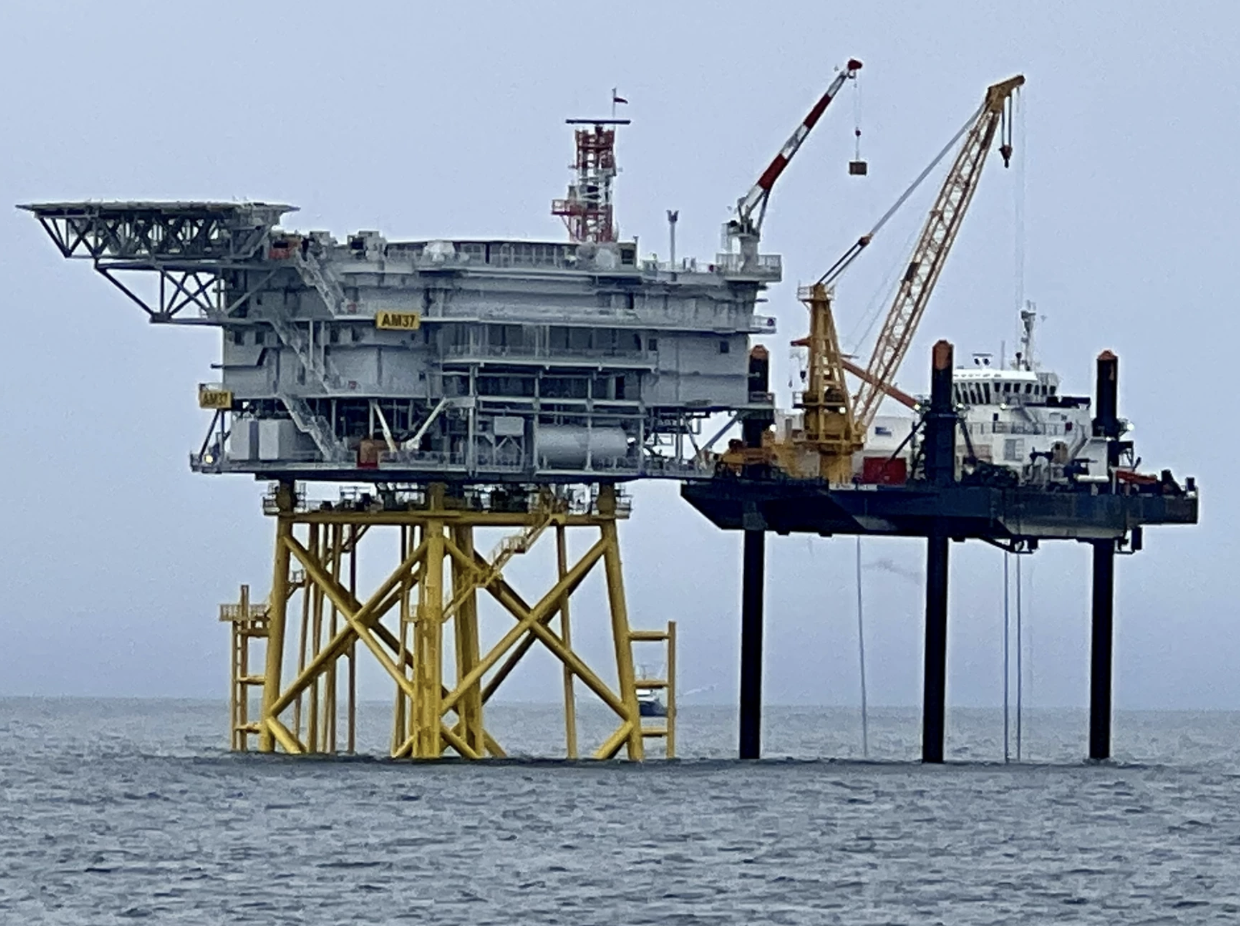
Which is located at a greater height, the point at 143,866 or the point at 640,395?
the point at 640,395

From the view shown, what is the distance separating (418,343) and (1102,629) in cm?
2552

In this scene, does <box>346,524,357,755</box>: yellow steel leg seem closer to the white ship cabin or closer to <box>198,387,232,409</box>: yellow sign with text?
<box>198,387,232,409</box>: yellow sign with text

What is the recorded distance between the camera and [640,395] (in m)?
89.8

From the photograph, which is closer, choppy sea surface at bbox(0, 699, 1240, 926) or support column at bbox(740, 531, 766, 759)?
choppy sea surface at bbox(0, 699, 1240, 926)

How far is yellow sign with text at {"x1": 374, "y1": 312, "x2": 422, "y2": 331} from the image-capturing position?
8706 centimetres

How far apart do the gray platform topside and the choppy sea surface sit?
782 centimetres

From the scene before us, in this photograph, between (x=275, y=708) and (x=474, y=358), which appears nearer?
(x=474, y=358)

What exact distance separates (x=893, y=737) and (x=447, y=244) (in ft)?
325

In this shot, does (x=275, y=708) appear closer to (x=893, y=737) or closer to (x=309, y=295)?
(x=309, y=295)

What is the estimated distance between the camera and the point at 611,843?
244 feet

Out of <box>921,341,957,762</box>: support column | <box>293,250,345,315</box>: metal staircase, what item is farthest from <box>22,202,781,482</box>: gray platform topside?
<box>921,341,957,762</box>: support column

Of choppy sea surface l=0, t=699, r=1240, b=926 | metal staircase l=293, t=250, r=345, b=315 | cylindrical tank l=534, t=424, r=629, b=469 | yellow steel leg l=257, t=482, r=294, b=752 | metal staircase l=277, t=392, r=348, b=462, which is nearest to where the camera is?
choppy sea surface l=0, t=699, r=1240, b=926

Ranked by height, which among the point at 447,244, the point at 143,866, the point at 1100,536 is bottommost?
the point at 143,866

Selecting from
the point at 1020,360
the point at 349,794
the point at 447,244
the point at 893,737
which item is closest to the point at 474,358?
the point at 447,244
